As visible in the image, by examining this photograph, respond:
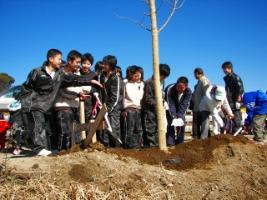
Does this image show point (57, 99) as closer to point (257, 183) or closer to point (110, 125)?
point (110, 125)

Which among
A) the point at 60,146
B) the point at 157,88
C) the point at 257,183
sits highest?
the point at 157,88

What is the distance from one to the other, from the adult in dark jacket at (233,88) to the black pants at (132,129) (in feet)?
9.34

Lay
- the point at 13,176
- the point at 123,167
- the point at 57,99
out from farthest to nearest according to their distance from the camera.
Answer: the point at 57,99
the point at 123,167
the point at 13,176

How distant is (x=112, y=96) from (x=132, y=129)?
72 centimetres

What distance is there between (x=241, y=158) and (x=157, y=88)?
4.87 ft

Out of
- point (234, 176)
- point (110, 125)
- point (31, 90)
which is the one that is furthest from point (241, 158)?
point (31, 90)

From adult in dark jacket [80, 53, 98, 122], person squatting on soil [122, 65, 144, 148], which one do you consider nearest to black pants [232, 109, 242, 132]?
person squatting on soil [122, 65, 144, 148]

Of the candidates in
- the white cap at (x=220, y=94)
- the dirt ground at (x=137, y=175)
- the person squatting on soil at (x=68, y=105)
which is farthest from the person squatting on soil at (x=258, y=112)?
the person squatting on soil at (x=68, y=105)

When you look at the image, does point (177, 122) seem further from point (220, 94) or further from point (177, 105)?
point (220, 94)

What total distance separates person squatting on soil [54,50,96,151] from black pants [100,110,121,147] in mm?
576

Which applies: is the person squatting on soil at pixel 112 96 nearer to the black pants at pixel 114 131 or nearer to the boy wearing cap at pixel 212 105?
the black pants at pixel 114 131

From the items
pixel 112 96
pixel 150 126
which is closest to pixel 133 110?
pixel 150 126

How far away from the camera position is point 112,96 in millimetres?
6102

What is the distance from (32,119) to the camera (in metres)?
5.26
